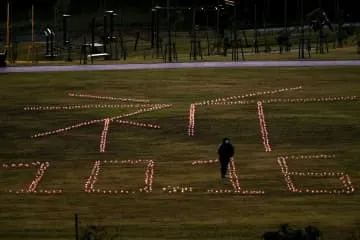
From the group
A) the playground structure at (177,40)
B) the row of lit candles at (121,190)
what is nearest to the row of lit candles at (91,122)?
the row of lit candles at (121,190)

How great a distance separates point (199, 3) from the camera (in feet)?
391

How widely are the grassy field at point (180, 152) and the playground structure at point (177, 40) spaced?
12074 millimetres

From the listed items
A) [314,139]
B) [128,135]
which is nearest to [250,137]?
[314,139]

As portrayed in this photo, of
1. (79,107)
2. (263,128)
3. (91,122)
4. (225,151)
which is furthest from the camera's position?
(79,107)

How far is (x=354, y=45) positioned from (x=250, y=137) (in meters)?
43.1

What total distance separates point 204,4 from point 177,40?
19.6 meters

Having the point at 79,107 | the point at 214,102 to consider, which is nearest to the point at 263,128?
the point at 214,102

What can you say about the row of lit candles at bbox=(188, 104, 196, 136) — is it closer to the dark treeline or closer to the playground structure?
the playground structure

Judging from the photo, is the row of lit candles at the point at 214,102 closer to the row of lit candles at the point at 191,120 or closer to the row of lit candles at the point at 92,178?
the row of lit candles at the point at 191,120

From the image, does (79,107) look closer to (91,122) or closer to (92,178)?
(91,122)

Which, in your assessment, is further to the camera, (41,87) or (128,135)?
(41,87)

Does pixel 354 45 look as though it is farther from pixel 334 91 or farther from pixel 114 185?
pixel 114 185

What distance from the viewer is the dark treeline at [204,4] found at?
4542 inches

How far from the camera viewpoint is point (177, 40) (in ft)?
328
